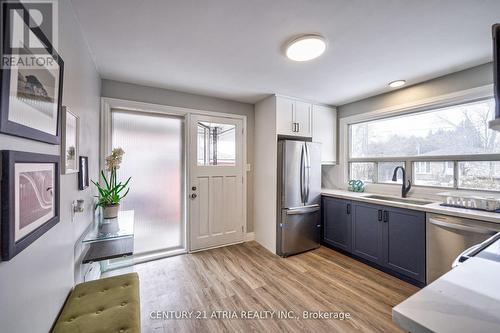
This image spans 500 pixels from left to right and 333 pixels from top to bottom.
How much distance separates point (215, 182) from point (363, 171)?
2.49 m

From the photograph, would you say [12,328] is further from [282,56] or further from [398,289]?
[398,289]

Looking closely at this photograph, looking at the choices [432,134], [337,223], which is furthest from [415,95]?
[337,223]

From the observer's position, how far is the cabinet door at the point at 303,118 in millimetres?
3302

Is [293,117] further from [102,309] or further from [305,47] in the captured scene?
[102,309]

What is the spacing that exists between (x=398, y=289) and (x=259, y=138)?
2638 mm

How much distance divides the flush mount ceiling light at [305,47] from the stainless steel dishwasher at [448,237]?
2035mm

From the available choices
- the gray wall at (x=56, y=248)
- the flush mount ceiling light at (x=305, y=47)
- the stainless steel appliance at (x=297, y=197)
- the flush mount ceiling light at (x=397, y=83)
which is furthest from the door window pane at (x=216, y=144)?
the flush mount ceiling light at (x=397, y=83)

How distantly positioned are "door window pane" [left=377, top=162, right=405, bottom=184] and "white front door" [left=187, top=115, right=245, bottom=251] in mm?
2225

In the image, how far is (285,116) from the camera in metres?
3.18

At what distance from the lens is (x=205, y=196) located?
3.21 m

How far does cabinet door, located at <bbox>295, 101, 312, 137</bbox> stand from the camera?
10.8 ft

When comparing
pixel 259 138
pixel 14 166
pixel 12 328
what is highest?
pixel 259 138

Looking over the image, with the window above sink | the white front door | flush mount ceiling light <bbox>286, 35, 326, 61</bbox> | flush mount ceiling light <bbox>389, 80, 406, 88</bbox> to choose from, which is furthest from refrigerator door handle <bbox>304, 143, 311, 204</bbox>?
flush mount ceiling light <bbox>286, 35, 326, 61</bbox>

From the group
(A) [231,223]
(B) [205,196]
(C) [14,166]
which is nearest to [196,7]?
(C) [14,166]
